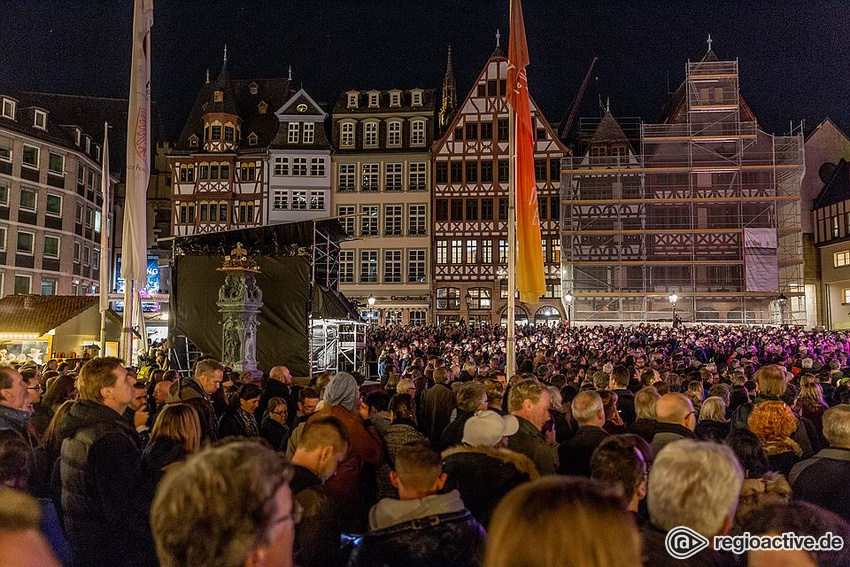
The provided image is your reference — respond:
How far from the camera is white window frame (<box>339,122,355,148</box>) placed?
46.1 metres

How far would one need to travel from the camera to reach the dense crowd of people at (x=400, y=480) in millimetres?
1797

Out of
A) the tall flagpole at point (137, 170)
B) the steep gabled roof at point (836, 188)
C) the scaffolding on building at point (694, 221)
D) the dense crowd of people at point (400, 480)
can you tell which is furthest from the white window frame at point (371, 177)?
the dense crowd of people at point (400, 480)

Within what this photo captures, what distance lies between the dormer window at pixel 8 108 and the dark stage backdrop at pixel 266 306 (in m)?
25.1

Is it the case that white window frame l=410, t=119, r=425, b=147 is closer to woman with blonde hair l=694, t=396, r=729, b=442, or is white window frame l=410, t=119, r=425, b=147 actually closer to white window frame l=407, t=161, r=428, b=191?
white window frame l=407, t=161, r=428, b=191

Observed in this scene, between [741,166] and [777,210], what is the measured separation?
12.3 feet

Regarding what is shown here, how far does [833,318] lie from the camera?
43.7m

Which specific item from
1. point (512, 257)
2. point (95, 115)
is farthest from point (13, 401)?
point (95, 115)

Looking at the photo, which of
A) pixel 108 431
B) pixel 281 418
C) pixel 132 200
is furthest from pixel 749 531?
pixel 132 200

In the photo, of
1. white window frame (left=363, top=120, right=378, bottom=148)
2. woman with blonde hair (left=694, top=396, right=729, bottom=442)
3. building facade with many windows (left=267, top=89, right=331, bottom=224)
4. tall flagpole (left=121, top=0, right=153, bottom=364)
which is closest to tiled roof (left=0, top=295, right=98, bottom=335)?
tall flagpole (left=121, top=0, right=153, bottom=364)

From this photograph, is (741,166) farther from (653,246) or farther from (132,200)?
(132,200)

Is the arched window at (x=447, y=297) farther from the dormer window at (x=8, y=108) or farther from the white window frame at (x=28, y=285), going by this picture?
the dormer window at (x=8, y=108)

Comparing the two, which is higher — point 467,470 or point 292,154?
point 292,154

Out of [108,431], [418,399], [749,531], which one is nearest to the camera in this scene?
[749,531]

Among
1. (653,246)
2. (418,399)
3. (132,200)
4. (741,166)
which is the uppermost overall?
(741,166)
